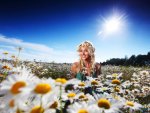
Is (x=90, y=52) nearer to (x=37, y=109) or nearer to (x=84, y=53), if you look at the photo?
(x=84, y=53)

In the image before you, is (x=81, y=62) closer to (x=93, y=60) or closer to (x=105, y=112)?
(x=93, y=60)

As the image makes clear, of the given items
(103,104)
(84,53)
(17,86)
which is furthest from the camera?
(84,53)

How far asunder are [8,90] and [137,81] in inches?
283

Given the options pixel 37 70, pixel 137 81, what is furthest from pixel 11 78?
pixel 37 70

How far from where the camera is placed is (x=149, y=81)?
7977 millimetres

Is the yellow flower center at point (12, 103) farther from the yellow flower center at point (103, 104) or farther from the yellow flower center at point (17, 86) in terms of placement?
the yellow flower center at point (103, 104)

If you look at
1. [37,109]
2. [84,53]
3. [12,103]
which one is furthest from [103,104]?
[84,53]

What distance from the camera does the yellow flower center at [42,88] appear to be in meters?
1.05

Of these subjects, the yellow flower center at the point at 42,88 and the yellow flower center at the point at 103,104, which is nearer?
the yellow flower center at the point at 42,88

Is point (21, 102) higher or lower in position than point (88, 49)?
lower

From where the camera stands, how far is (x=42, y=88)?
42.2 inches

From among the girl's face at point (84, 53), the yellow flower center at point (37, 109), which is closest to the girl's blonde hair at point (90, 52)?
the girl's face at point (84, 53)

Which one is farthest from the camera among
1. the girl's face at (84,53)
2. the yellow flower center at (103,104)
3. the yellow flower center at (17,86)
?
the girl's face at (84,53)

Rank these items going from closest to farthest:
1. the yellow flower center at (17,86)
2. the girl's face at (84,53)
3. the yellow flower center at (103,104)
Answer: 1. the yellow flower center at (17,86)
2. the yellow flower center at (103,104)
3. the girl's face at (84,53)
